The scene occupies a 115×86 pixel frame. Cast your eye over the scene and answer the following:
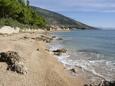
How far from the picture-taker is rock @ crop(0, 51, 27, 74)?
1827 centimetres

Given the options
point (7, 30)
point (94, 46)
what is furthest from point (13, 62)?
point (7, 30)

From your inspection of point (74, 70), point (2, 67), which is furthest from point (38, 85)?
point (74, 70)

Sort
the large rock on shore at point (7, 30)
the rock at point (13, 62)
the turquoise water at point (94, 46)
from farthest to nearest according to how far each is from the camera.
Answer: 1. the large rock on shore at point (7, 30)
2. the turquoise water at point (94, 46)
3. the rock at point (13, 62)

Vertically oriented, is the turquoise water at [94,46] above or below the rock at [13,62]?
below

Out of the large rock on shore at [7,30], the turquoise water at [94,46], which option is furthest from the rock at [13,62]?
the large rock on shore at [7,30]

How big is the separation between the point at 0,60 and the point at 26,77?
3.13 m

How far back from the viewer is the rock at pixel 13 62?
18.3 metres

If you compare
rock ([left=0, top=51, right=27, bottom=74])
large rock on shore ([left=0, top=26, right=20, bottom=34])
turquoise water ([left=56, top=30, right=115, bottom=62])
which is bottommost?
turquoise water ([left=56, top=30, right=115, bottom=62])

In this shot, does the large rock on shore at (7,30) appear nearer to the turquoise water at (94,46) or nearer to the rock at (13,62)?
the turquoise water at (94,46)

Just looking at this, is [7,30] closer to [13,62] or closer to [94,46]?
[94,46]

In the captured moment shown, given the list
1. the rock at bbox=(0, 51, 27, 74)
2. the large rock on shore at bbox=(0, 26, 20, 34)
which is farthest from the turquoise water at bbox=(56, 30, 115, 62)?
the rock at bbox=(0, 51, 27, 74)

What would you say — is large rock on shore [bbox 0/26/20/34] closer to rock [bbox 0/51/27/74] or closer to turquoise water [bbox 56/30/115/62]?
turquoise water [bbox 56/30/115/62]

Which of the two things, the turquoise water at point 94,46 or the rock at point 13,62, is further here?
the turquoise water at point 94,46

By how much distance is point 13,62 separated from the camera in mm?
18797
